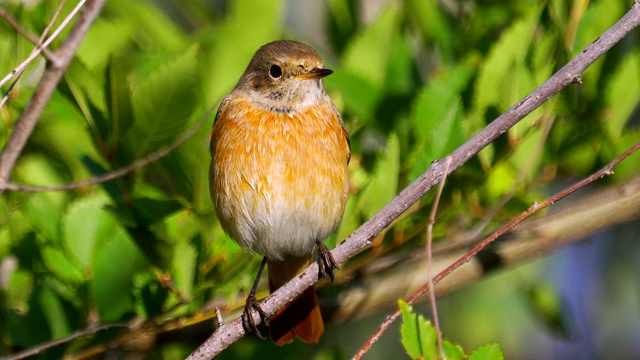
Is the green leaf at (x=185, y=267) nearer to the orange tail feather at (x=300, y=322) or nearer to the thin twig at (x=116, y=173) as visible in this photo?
the thin twig at (x=116, y=173)

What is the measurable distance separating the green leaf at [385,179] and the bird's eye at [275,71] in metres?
0.63

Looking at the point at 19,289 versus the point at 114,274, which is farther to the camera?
the point at 19,289

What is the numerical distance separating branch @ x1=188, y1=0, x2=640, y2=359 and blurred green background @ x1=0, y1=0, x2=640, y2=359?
513 mm

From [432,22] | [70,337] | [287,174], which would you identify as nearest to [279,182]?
[287,174]

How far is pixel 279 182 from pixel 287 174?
45 mm

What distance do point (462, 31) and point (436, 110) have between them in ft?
2.92

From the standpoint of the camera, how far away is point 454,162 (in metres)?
2.66

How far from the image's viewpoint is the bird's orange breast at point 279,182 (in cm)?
359

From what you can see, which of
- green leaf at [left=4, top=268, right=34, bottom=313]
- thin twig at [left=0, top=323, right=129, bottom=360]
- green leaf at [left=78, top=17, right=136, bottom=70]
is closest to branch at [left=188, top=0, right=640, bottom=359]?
thin twig at [left=0, top=323, right=129, bottom=360]

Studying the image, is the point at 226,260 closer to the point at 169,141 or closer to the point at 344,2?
the point at 169,141

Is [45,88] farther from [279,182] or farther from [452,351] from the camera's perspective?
[452,351]

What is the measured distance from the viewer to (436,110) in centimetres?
372

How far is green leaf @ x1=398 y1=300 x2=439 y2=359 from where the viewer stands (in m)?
2.36

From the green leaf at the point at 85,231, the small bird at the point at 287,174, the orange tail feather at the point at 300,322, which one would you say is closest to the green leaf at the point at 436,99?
the small bird at the point at 287,174
